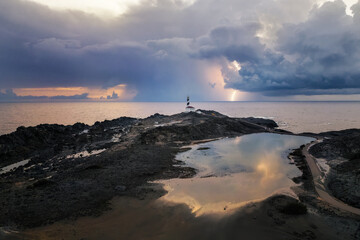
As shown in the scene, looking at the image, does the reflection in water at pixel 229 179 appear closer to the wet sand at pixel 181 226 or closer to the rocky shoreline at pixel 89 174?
the wet sand at pixel 181 226

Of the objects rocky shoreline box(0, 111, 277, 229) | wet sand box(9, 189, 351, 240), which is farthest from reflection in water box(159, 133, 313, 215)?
rocky shoreline box(0, 111, 277, 229)

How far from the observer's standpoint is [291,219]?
42.2ft

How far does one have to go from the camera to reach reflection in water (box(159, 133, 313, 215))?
15.8 m

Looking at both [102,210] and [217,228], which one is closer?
[217,228]

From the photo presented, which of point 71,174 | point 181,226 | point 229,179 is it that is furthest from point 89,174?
point 229,179

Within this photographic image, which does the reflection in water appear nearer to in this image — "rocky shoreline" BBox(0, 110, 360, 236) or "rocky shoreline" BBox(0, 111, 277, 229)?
"rocky shoreline" BBox(0, 110, 360, 236)

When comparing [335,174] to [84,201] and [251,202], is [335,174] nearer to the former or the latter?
[251,202]

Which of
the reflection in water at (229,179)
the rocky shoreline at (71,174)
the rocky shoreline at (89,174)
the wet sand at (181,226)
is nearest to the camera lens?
the wet sand at (181,226)

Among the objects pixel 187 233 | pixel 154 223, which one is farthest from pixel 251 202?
pixel 154 223

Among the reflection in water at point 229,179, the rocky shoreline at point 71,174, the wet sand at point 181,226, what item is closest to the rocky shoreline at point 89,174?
the rocky shoreline at point 71,174

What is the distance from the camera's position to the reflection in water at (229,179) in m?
15.8

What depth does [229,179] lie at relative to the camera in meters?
20.4

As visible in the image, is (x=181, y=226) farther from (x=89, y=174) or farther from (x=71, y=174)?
(x=71, y=174)

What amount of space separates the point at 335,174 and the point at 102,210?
2322cm
